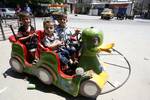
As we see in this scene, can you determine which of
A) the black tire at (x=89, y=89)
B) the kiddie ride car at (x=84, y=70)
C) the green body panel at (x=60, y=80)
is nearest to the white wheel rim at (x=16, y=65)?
the kiddie ride car at (x=84, y=70)

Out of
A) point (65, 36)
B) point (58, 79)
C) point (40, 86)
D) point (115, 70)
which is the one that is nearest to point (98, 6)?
point (115, 70)

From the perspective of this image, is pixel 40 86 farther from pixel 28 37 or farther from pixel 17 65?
pixel 28 37

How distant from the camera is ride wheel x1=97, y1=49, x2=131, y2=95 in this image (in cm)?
A: 448

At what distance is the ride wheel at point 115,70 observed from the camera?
14.7 feet

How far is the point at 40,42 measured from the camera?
4301mm

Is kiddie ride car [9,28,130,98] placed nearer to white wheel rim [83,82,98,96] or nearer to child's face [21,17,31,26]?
white wheel rim [83,82,98,96]

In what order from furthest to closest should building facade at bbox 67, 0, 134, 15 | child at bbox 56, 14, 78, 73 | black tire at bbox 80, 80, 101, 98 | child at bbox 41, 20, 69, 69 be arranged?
1. building facade at bbox 67, 0, 134, 15
2. child at bbox 56, 14, 78, 73
3. child at bbox 41, 20, 69, 69
4. black tire at bbox 80, 80, 101, 98

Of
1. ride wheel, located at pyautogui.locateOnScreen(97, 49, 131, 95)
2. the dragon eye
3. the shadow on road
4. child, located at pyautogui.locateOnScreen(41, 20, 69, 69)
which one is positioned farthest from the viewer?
ride wheel, located at pyautogui.locateOnScreen(97, 49, 131, 95)

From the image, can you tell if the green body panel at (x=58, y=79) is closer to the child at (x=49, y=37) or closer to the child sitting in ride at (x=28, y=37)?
the child at (x=49, y=37)

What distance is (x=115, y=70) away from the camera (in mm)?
5496

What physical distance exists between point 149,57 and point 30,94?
4.63m

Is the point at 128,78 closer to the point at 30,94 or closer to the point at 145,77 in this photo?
the point at 145,77

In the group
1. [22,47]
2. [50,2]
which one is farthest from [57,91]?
[50,2]

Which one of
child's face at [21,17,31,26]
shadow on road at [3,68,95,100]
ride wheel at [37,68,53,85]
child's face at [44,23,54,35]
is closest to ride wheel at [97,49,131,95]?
shadow on road at [3,68,95,100]
